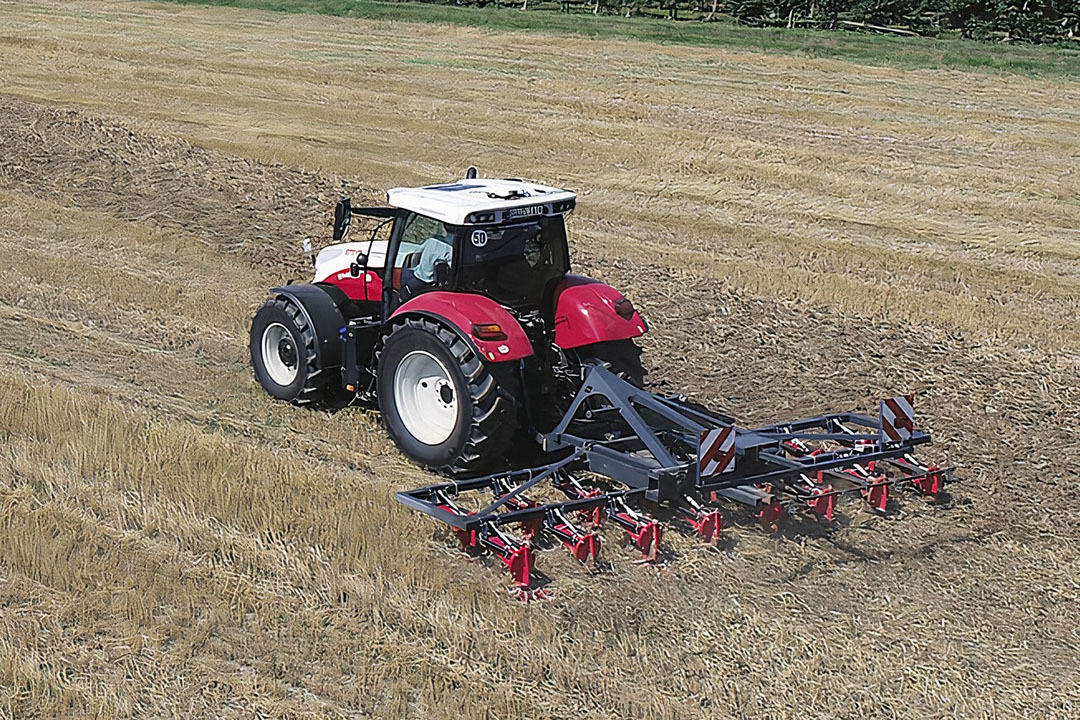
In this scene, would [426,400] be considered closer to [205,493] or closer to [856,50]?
[205,493]

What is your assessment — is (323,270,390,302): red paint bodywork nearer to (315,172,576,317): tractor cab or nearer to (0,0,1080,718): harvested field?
(315,172,576,317): tractor cab

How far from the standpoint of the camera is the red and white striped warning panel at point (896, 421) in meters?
7.50

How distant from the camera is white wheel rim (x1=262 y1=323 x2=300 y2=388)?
898cm

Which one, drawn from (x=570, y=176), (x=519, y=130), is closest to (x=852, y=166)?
(x=570, y=176)

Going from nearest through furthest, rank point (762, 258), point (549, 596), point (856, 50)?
point (549, 596)
point (762, 258)
point (856, 50)

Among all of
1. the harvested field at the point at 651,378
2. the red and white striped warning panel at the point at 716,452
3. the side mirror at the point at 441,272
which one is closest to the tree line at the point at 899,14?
the harvested field at the point at 651,378

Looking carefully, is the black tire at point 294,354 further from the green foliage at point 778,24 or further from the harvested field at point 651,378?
the green foliage at point 778,24

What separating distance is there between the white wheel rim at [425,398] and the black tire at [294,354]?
0.96m

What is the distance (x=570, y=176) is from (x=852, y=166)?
12.6 feet

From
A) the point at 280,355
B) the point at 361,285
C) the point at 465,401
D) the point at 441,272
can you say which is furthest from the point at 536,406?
the point at 280,355

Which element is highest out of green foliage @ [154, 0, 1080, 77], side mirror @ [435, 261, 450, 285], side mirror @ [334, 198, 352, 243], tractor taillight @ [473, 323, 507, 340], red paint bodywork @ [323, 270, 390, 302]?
green foliage @ [154, 0, 1080, 77]

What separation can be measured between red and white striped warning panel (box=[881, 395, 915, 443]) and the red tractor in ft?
4.93

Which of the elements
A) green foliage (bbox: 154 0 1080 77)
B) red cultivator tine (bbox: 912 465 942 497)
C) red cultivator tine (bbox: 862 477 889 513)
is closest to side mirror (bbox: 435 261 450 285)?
red cultivator tine (bbox: 862 477 889 513)

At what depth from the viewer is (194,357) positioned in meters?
10.5
